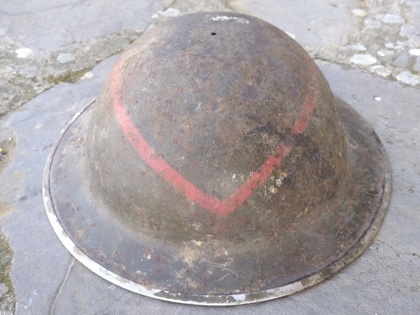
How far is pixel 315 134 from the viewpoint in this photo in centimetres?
166

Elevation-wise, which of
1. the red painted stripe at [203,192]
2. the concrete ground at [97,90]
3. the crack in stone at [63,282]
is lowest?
the crack in stone at [63,282]

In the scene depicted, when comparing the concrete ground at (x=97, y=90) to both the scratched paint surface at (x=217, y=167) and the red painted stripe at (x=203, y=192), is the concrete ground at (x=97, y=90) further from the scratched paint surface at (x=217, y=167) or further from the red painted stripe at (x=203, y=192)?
the red painted stripe at (x=203, y=192)

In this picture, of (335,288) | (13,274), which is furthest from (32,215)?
(335,288)

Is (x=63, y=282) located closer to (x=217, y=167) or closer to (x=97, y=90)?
(x=217, y=167)

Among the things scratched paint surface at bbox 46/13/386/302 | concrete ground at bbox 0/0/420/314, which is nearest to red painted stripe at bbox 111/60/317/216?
scratched paint surface at bbox 46/13/386/302

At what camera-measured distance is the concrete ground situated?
1710mm

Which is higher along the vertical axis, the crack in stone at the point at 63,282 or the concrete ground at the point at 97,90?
the concrete ground at the point at 97,90

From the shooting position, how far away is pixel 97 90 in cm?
263

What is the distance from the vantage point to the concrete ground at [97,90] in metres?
1.71

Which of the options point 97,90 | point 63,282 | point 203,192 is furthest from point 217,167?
point 97,90

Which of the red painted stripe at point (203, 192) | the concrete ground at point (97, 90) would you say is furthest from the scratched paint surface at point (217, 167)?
the concrete ground at point (97, 90)

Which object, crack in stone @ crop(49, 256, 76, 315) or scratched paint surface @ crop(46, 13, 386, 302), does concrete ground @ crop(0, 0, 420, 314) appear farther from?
scratched paint surface @ crop(46, 13, 386, 302)

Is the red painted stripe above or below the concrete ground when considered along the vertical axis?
above

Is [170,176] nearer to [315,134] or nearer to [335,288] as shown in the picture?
[315,134]
